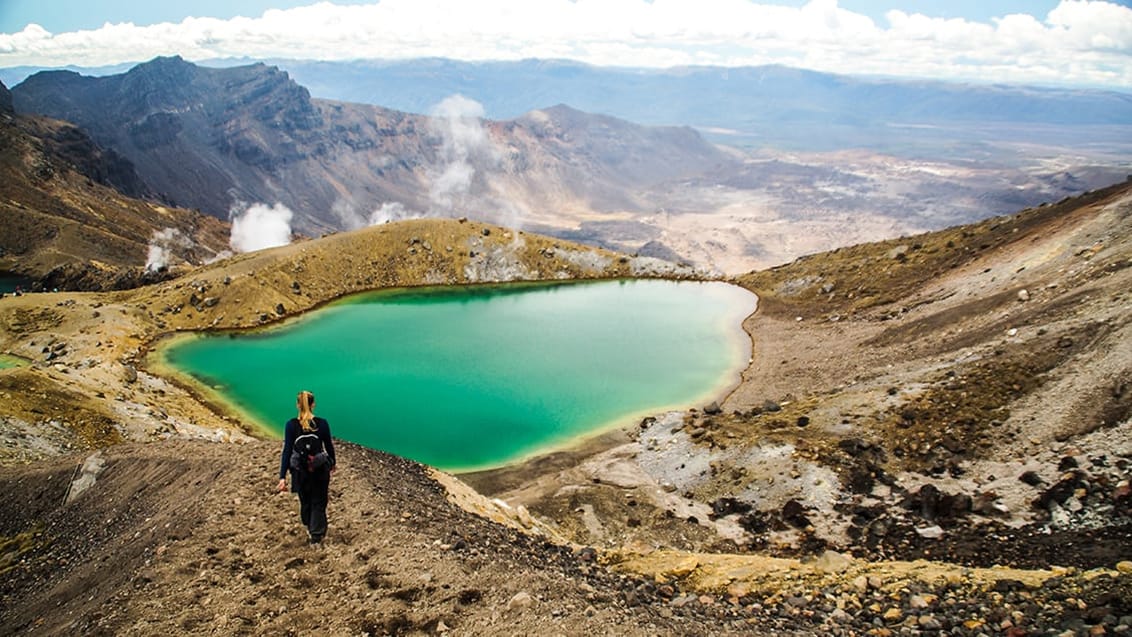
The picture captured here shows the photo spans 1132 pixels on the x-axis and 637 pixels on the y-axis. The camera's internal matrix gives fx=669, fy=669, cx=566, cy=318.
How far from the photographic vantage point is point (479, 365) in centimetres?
5444

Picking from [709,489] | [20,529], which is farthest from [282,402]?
[709,489]

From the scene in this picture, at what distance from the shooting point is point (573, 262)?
9244cm

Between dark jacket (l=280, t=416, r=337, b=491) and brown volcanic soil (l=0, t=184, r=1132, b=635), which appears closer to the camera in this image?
brown volcanic soil (l=0, t=184, r=1132, b=635)

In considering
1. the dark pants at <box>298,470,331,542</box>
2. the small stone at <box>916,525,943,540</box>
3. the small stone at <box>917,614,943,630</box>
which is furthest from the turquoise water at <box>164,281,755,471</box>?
the small stone at <box>917,614,943,630</box>

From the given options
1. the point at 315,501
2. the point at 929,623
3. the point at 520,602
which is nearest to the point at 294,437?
the point at 315,501

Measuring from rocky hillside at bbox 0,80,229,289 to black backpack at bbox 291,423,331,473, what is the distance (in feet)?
265

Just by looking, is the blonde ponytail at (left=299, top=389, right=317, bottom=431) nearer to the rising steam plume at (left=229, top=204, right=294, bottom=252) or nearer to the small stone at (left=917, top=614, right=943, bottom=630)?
the small stone at (left=917, top=614, right=943, bottom=630)

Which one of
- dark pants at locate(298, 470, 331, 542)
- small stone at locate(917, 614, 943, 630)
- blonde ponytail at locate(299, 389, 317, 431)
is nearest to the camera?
small stone at locate(917, 614, 943, 630)

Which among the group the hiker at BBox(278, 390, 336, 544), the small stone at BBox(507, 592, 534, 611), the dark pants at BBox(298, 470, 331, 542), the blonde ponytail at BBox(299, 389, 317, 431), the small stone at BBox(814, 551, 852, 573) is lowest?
the small stone at BBox(814, 551, 852, 573)

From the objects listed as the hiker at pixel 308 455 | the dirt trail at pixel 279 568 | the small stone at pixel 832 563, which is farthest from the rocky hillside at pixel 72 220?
the small stone at pixel 832 563

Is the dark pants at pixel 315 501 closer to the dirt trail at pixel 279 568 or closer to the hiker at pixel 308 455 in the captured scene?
the hiker at pixel 308 455

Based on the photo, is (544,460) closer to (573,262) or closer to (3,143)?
(573,262)

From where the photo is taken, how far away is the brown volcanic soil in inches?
523

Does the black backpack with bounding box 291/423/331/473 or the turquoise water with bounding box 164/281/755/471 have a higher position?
the black backpack with bounding box 291/423/331/473
